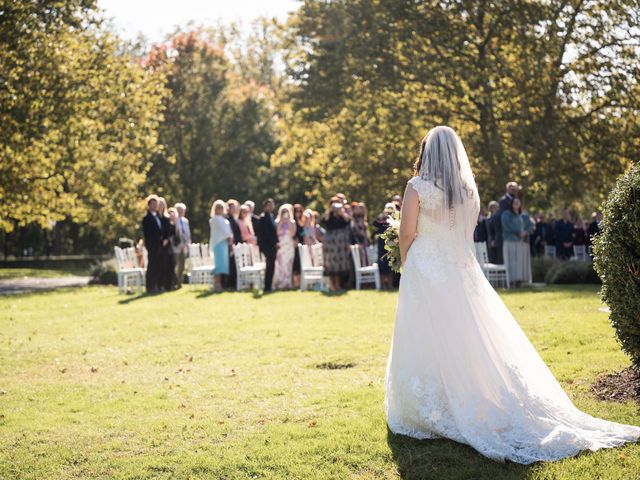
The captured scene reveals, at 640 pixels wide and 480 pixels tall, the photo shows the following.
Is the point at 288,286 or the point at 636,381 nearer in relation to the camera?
the point at 636,381

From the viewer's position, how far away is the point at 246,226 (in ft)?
76.1

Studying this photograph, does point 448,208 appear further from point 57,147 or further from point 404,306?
point 57,147

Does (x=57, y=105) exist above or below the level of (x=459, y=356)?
above

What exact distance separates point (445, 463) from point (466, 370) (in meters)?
0.79

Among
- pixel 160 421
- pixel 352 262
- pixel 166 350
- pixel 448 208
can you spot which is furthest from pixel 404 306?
pixel 352 262

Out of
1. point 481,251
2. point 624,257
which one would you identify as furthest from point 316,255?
point 624,257

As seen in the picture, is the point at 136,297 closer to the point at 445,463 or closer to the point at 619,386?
the point at 619,386

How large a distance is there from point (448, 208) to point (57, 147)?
70.2 feet

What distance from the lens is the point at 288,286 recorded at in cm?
2236

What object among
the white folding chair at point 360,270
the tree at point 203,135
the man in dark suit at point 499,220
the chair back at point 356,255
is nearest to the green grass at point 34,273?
the tree at point 203,135

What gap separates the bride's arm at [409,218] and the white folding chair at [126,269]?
1679 centimetres

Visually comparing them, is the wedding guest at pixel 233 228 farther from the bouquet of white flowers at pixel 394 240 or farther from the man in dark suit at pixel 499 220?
the bouquet of white flowers at pixel 394 240

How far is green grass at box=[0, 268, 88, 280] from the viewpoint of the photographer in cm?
3362

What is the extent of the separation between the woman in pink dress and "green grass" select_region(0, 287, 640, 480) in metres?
6.38
